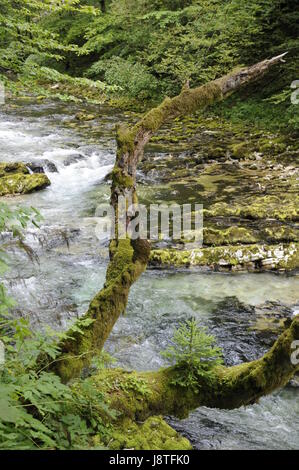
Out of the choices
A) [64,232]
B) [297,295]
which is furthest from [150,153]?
[297,295]

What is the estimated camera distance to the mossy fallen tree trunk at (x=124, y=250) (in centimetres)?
333

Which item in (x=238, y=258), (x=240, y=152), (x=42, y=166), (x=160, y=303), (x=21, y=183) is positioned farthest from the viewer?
(x=240, y=152)

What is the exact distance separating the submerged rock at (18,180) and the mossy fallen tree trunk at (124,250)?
783 cm

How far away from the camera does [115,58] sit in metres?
23.2

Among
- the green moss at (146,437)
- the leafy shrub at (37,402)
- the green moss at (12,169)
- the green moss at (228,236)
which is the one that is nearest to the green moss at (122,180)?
the leafy shrub at (37,402)

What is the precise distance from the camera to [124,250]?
12.8ft

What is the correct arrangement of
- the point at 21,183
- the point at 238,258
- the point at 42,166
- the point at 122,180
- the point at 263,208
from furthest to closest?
the point at 42,166 < the point at 21,183 < the point at 263,208 < the point at 238,258 < the point at 122,180

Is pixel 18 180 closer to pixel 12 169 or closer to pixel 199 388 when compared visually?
pixel 12 169

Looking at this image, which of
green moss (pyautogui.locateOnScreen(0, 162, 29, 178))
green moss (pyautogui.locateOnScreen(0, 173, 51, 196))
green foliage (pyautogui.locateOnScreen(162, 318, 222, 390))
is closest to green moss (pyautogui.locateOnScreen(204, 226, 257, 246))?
green foliage (pyautogui.locateOnScreen(162, 318, 222, 390))

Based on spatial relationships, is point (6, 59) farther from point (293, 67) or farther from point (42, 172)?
point (293, 67)

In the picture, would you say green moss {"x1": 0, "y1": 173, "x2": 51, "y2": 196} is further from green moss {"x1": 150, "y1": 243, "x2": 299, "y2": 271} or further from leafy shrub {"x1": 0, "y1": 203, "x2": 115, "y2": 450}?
leafy shrub {"x1": 0, "y1": 203, "x2": 115, "y2": 450}

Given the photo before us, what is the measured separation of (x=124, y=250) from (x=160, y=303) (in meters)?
3.07

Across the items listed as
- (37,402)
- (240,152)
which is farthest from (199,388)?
(240,152)

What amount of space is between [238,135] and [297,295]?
10.6m
